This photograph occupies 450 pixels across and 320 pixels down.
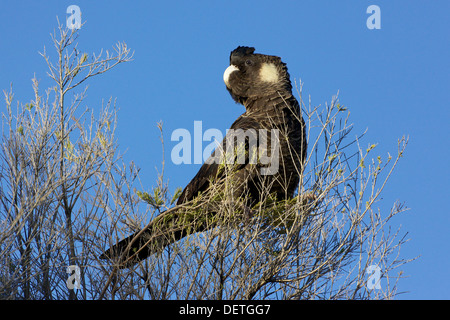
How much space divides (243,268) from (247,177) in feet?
2.71

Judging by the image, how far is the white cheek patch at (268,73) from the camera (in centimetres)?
650

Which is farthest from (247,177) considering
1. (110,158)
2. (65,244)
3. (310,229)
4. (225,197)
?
(65,244)

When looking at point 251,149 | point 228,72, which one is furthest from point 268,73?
point 251,149

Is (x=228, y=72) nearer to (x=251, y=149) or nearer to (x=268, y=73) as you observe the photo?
(x=268, y=73)

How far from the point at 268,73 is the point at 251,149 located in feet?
3.57

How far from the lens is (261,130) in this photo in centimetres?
594

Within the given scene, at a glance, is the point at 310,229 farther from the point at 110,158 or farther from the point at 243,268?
the point at 110,158

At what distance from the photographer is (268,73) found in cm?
655

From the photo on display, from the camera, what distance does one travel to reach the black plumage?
202 inches

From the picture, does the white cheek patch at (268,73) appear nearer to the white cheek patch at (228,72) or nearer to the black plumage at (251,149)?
the black plumage at (251,149)

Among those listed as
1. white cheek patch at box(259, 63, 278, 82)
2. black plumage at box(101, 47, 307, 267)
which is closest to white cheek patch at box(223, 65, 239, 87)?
black plumage at box(101, 47, 307, 267)

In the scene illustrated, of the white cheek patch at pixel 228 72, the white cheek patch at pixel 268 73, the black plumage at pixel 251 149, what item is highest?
the white cheek patch at pixel 228 72

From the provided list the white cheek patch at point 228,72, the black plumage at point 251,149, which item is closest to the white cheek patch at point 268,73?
the black plumage at point 251,149

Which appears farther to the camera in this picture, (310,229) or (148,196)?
(310,229)
